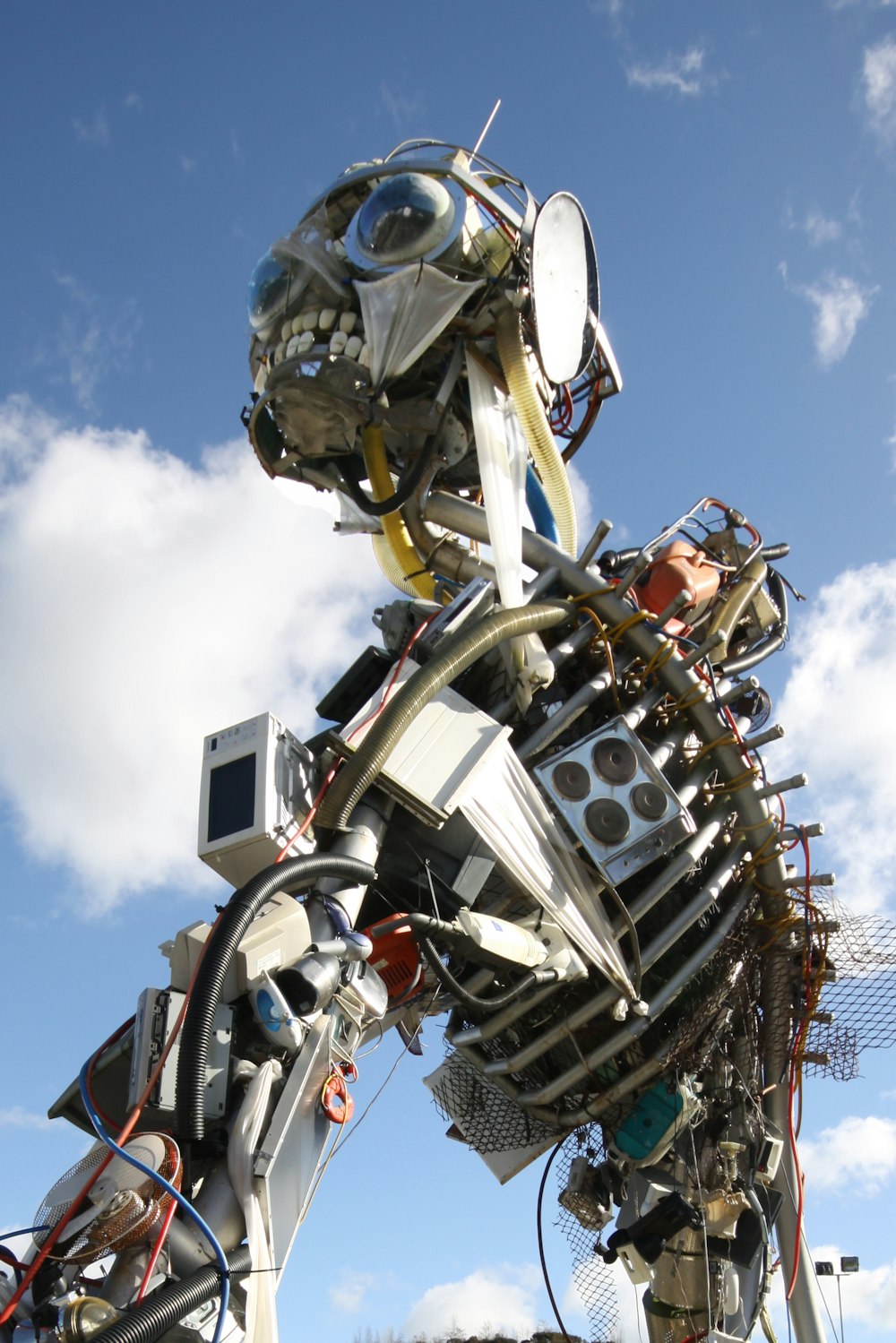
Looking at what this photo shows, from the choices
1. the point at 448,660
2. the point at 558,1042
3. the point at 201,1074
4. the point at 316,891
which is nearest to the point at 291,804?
the point at 316,891

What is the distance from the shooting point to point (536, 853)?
31.6ft

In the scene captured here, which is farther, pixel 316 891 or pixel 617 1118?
pixel 617 1118

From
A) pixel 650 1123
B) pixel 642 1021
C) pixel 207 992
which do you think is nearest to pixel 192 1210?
pixel 207 992

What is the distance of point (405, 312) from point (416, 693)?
10.5 ft

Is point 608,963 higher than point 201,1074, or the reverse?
point 608,963

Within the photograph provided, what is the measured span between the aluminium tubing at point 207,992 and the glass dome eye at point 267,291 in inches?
214

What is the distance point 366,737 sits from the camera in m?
9.17

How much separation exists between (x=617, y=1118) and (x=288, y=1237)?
483 cm

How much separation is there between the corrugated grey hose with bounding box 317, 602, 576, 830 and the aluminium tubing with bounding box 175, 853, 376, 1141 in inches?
45.1

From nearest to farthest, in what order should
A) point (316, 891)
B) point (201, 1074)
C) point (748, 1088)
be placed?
point (201, 1074) < point (316, 891) < point (748, 1088)

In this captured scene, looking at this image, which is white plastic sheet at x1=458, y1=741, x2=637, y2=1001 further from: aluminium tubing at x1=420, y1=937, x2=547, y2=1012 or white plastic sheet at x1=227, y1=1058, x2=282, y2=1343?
white plastic sheet at x1=227, y1=1058, x2=282, y2=1343

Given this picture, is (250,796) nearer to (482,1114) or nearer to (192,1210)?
(192,1210)

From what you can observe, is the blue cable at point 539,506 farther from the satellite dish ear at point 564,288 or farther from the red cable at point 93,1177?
the red cable at point 93,1177

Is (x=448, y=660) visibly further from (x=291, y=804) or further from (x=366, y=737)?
(x=291, y=804)
